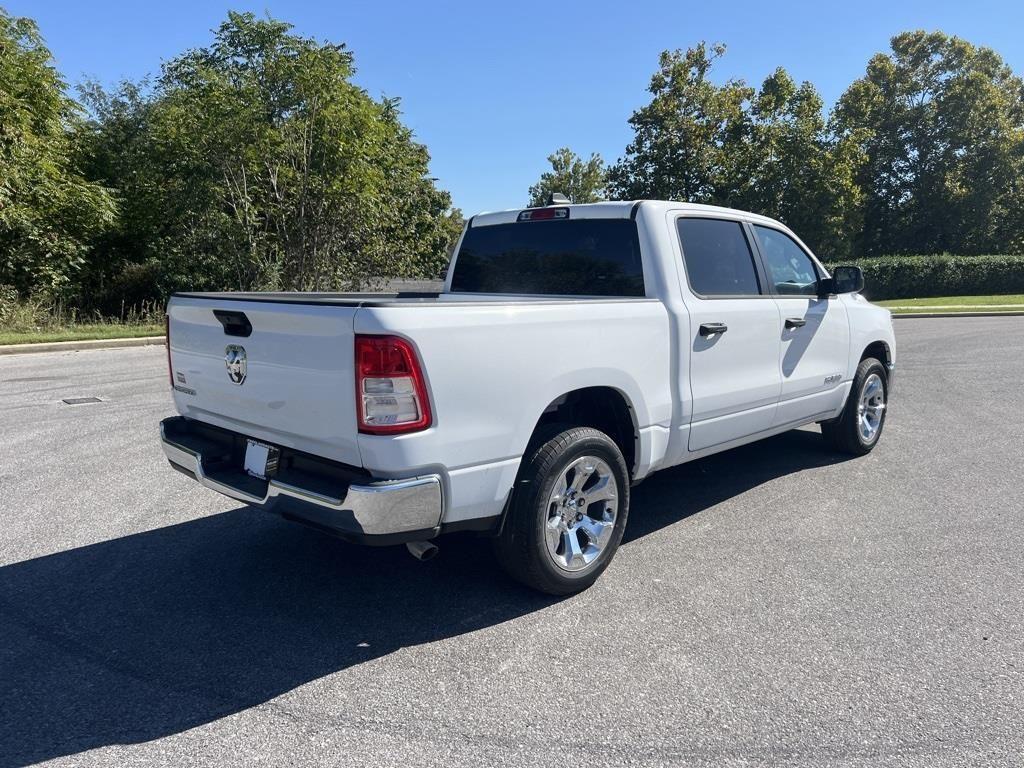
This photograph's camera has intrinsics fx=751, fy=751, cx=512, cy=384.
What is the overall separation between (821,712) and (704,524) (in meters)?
2.02

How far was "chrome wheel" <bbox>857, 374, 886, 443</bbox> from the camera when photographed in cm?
625

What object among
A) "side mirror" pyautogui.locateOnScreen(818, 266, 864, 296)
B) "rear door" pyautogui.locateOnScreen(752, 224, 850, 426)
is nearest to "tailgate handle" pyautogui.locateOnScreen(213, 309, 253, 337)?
"rear door" pyautogui.locateOnScreen(752, 224, 850, 426)

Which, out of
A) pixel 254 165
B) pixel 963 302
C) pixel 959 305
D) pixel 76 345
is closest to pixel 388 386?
pixel 76 345

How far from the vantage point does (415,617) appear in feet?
11.6

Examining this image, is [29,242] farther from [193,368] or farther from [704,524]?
[704,524]

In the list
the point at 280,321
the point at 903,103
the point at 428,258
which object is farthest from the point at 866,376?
the point at 903,103

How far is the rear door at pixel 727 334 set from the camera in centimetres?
432

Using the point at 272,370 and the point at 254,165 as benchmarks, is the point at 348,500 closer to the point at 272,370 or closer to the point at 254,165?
the point at 272,370

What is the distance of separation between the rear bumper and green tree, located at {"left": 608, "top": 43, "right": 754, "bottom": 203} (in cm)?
2951

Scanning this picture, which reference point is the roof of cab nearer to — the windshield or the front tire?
the windshield

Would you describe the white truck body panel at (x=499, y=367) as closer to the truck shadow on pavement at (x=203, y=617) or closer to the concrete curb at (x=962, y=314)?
the truck shadow on pavement at (x=203, y=617)

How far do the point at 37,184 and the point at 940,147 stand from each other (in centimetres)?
4108


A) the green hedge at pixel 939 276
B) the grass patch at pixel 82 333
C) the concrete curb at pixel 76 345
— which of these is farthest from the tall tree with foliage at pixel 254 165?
the green hedge at pixel 939 276

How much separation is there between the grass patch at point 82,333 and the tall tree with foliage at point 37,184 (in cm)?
219
